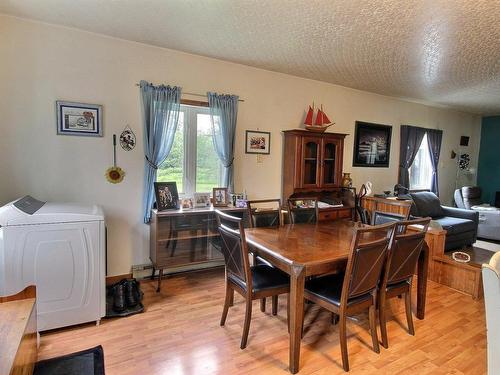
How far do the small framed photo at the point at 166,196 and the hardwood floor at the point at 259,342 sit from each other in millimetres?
924

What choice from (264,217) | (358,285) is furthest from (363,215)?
(358,285)

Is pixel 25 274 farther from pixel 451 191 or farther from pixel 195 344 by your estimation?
pixel 451 191

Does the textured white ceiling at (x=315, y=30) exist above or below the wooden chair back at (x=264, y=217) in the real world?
above

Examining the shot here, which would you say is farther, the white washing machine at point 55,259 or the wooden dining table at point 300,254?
the white washing machine at point 55,259

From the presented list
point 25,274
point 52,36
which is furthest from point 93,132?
point 25,274

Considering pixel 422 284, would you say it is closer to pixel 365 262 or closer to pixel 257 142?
pixel 365 262

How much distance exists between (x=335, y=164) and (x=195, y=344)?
3.07 metres

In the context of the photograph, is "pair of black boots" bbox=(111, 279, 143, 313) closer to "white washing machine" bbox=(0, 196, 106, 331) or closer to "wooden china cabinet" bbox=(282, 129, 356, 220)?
"white washing machine" bbox=(0, 196, 106, 331)

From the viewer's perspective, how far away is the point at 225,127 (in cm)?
359

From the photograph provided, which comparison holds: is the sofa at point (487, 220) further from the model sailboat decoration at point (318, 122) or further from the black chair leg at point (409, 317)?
the black chair leg at point (409, 317)

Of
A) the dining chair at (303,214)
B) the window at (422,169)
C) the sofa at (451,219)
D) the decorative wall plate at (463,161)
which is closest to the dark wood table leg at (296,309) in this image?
the dining chair at (303,214)

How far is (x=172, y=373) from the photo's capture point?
74.0 inches

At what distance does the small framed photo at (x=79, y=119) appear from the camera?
9.32ft

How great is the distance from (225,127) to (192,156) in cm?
53
